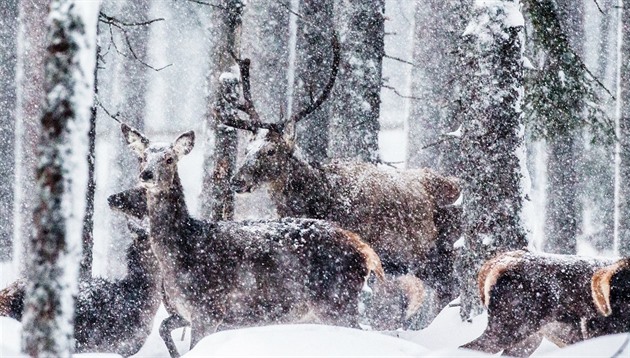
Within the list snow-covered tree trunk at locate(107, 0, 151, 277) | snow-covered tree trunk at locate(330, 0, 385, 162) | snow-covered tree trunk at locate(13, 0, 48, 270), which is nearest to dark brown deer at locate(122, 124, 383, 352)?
snow-covered tree trunk at locate(13, 0, 48, 270)

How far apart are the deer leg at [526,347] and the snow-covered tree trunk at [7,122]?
1062cm

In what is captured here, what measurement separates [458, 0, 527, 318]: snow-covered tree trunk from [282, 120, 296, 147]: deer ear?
177cm

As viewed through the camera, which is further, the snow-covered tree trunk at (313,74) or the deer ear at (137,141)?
the snow-covered tree trunk at (313,74)

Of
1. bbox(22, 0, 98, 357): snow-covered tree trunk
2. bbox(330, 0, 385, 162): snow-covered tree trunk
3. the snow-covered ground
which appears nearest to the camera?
bbox(22, 0, 98, 357): snow-covered tree trunk

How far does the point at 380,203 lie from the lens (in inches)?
359

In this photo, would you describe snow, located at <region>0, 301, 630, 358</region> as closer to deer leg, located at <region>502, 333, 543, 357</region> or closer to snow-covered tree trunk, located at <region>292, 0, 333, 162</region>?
deer leg, located at <region>502, 333, 543, 357</region>

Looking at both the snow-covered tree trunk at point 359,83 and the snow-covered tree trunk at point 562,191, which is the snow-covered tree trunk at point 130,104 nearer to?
the snow-covered tree trunk at point 359,83

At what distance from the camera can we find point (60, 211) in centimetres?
395

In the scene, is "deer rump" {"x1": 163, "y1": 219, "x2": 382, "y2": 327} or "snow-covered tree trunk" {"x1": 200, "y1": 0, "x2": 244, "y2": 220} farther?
"snow-covered tree trunk" {"x1": 200, "y1": 0, "x2": 244, "y2": 220}

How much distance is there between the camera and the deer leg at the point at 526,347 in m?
6.35

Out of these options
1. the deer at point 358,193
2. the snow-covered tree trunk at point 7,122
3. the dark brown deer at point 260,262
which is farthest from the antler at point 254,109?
the snow-covered tree trunk at point 7,122

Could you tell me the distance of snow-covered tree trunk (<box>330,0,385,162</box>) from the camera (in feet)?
35.1

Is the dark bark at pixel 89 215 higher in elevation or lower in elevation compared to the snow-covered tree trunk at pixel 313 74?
lower

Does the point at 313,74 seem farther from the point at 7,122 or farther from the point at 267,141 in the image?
the point at 7,122
